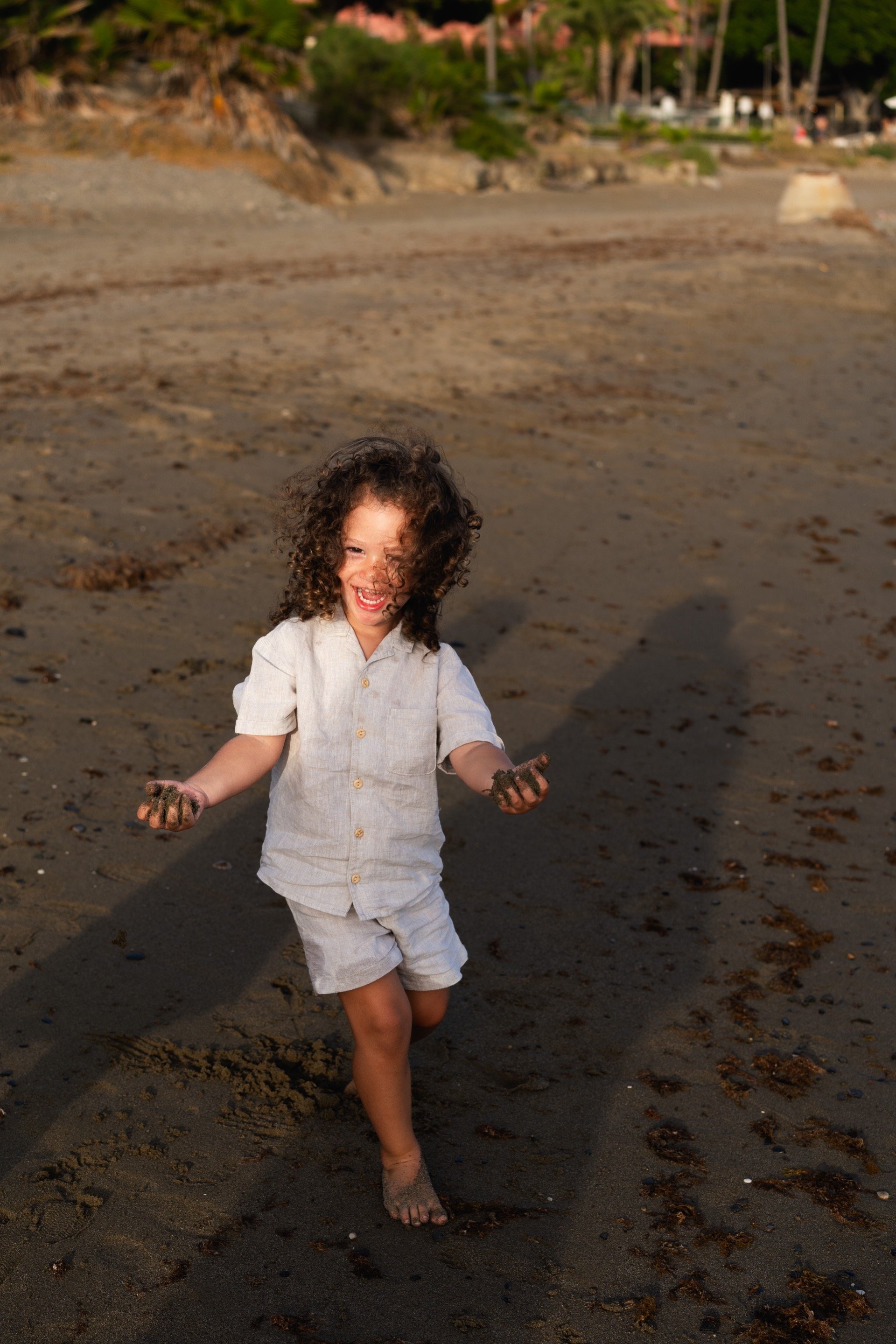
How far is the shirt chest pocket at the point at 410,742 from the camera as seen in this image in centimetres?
257

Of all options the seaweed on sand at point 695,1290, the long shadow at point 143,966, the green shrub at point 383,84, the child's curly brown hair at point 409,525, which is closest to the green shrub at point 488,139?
the green shrub at point 383,84

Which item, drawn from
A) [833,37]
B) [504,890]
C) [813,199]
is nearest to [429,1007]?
[504,890]

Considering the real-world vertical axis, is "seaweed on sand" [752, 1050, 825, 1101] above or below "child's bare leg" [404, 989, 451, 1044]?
below

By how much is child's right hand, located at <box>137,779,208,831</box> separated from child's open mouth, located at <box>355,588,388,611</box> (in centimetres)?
51

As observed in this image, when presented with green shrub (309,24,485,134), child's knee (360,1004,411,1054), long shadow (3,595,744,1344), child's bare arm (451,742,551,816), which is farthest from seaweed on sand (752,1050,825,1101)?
green shrub (309,24,485,134)

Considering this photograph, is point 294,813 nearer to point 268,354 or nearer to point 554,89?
point 268,354

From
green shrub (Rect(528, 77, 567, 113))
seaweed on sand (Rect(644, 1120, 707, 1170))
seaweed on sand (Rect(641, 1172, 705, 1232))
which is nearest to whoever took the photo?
seaweed on sand (Rect(641, 1172, 705, 1232))

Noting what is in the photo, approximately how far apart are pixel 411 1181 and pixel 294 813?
789 millimetres

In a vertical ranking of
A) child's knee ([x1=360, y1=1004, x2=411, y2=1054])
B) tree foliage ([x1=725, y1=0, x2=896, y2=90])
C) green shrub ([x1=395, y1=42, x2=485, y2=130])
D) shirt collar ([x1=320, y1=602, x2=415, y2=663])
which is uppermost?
shirt collar ([x1=320, y1=602, x2=415, y2=663])

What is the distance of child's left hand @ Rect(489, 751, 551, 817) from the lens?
2.38 m

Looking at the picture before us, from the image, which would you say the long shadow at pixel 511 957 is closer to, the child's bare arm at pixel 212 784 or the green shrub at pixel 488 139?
the child's bare arm at pixel 212 784

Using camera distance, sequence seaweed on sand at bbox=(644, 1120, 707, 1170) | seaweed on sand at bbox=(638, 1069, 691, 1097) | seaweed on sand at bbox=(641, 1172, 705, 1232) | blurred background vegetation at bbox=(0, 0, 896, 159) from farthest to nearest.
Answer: blurred background vegetation at bbox=(0, 0, 896, 159)
seaweed on sand at bbox=(638, 1069, 691, 1097)
seaweed on sand at bbox=(644, 1120, 707, 1170)
seaweed on sand at bbox=(641, 1172, 705, 1232)

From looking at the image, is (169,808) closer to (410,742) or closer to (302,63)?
(410,742)

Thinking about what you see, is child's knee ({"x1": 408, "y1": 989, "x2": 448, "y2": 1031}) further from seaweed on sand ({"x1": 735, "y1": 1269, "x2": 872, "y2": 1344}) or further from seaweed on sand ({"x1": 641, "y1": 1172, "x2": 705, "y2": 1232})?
seaweed on sand ({"x1": 735, "y1": 1269, "x2": 872, "y2": 1344})
